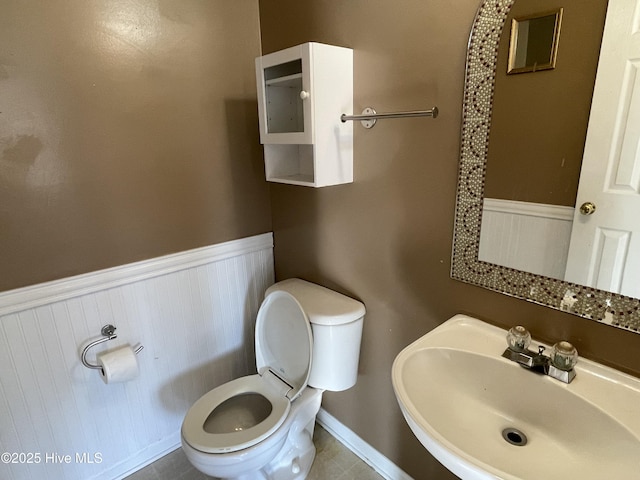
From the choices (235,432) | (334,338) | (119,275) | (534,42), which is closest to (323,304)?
(334,338)

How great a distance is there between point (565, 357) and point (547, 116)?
598 millimetres

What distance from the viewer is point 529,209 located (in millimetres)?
1025

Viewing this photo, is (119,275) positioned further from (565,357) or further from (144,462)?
(565,357)

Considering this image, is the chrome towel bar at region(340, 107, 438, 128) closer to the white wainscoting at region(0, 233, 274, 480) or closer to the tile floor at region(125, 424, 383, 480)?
the white wainscoting at region(0, 233, 274, 480)

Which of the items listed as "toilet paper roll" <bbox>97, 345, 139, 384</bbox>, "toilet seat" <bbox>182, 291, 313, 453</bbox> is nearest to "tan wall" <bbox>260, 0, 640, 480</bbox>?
"toilet seat" <bbox>182, 291, 313, 453</bbox>

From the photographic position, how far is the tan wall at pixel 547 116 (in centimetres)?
87

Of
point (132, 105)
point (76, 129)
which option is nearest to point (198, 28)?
point (132, 105)

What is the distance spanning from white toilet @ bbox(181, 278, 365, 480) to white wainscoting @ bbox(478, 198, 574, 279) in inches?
23.5

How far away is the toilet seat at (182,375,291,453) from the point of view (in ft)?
4.38

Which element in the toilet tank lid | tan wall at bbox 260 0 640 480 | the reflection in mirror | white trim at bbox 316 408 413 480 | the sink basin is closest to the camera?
the sink basin

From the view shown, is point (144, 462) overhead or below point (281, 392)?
below

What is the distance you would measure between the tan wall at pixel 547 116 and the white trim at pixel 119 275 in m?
1.18

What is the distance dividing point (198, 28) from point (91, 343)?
4.38 ft

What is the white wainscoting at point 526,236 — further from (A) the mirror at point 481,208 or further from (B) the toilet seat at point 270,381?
(B) the toilet seat at point 270,381
